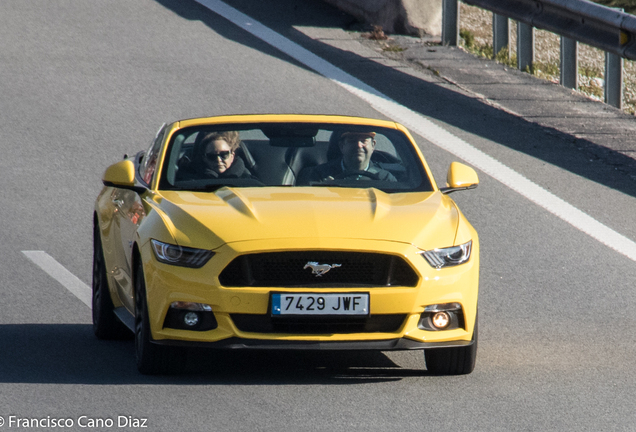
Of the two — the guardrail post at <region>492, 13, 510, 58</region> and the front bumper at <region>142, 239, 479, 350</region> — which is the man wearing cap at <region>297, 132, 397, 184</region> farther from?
the guardrail post at <region>492, 13, 510, 58</region>

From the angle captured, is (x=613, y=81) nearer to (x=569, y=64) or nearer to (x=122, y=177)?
(x=569, y=64)

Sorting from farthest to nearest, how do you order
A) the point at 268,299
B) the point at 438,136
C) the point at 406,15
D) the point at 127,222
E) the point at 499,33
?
the point at 406,15, the point at 499,33, the point at 438,136, the point at 127,222, the point at 268,299

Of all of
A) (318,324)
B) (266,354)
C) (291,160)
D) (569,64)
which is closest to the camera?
(318,324)

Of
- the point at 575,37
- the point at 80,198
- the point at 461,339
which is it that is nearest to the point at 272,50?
the point at 575,37

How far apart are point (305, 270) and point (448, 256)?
79 cm

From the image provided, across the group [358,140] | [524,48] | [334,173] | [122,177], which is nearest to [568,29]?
[524,48]

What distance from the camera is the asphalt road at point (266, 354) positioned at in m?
6.18

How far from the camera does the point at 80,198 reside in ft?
39.5

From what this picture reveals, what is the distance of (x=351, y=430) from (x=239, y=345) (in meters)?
0.98

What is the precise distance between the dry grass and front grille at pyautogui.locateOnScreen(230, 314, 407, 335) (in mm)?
9517

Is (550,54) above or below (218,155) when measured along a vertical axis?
below

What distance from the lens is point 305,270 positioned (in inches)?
253

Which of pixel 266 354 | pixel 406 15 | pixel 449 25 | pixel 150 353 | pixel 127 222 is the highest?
pixel 127 222

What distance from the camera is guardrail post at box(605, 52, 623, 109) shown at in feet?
48.7
